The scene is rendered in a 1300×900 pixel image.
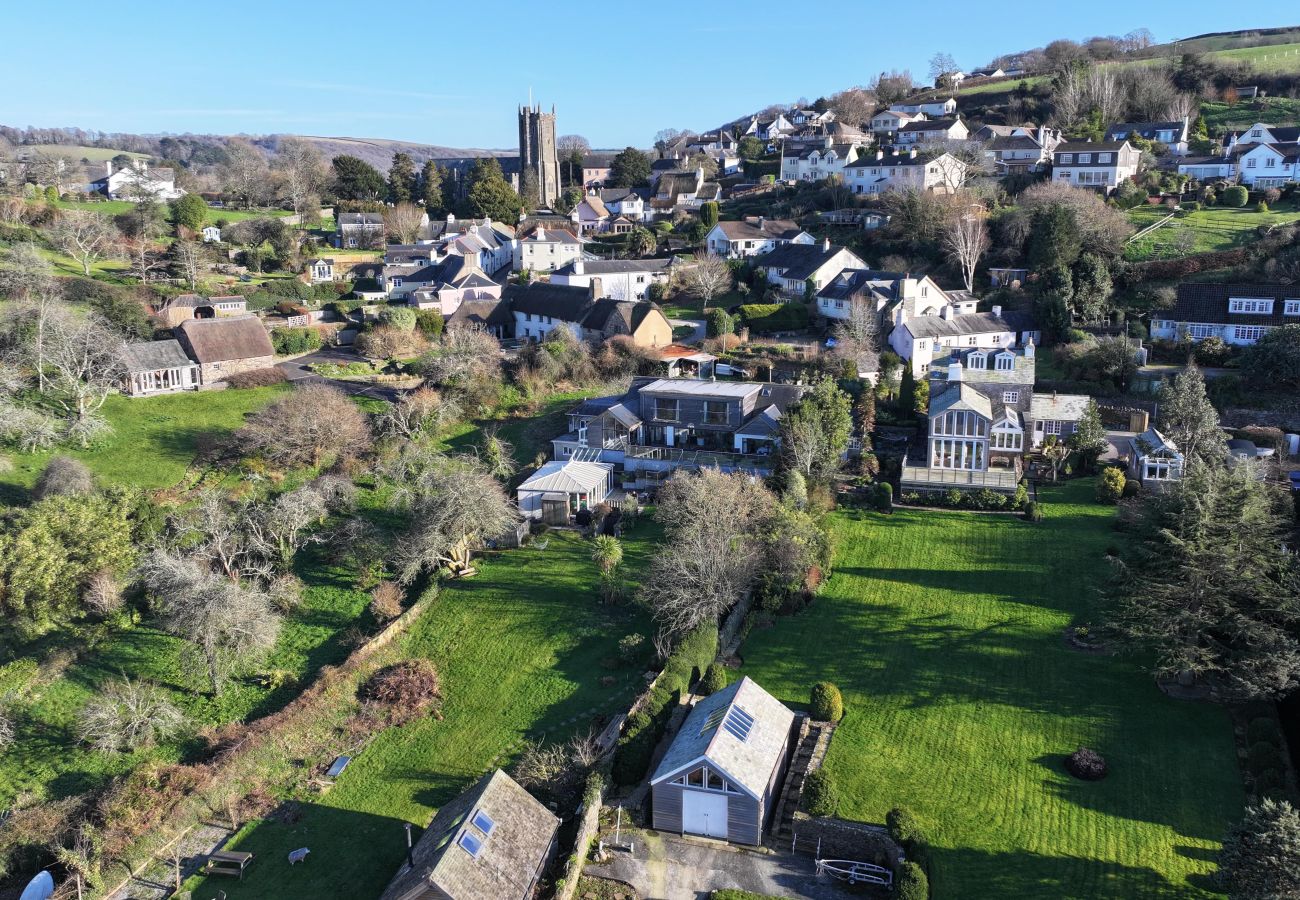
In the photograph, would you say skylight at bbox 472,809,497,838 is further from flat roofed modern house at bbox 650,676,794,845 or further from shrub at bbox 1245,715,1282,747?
shrub at bbox 1245,715,1282,747

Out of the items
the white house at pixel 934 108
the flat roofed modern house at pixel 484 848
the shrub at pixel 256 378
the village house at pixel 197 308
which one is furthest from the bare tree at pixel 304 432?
the white house at pixel 934 108

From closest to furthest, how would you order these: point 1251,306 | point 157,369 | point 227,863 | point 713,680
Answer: point 227,863 < point 713,680 < point 157,369 < point 1251,306

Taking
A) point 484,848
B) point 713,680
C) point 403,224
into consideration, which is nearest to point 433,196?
point 403,224

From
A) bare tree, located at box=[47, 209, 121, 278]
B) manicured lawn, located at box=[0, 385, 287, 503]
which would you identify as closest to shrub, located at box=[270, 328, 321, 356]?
manicured lawn, located at box=[0, 385, 287, 503]

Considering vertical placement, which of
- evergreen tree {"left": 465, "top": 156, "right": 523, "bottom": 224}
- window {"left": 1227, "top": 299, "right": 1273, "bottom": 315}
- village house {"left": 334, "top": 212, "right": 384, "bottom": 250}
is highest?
evergreen tree {"left": 465, "top": 156, "right": 523, "bottom": 224}

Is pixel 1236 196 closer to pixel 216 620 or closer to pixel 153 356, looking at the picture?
pixel 153 356

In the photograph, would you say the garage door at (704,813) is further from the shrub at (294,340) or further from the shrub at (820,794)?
the shrub at (294,340)
